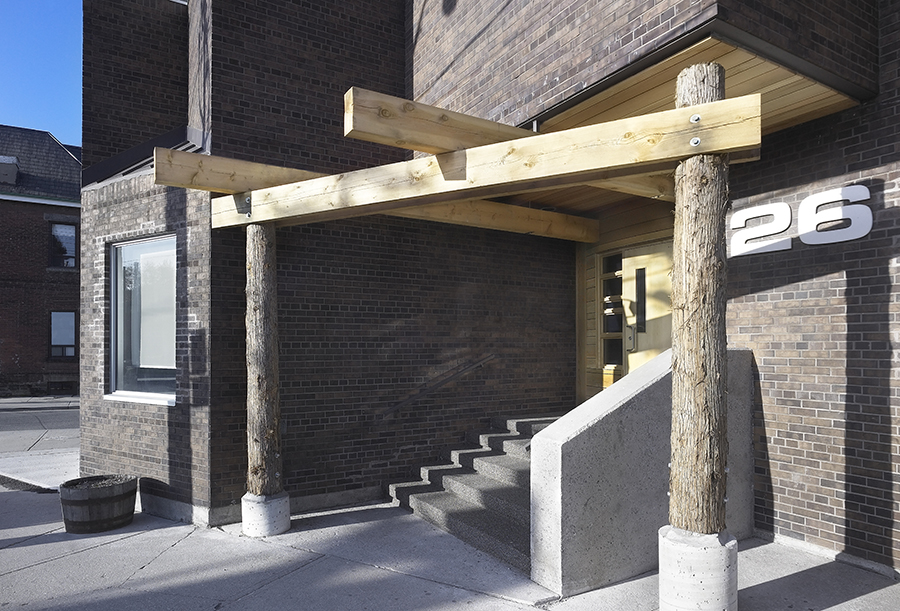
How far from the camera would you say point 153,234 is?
6.50 m

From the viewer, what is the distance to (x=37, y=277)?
19734 millimetres

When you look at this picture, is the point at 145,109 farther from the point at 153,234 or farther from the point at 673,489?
the point at 673,489

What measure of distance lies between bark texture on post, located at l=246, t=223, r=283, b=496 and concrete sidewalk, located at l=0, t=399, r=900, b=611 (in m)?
0.60

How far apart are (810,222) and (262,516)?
5313 mm

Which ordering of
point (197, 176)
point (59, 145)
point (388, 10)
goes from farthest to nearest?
point (59, 145), point (388, 10), point (197, 176)

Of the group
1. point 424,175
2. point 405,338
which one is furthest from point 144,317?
point 424,175

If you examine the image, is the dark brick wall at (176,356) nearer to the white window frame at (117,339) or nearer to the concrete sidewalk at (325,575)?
the white window frame at (117,339)

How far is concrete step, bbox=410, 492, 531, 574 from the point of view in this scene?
15.6ft

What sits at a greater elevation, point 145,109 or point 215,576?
point 145,109

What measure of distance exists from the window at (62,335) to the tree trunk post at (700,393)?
21.5 metres

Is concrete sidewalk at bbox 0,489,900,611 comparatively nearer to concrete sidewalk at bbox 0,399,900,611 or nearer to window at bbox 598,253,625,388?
concrete sidewalk at bbox 0,399,900,611

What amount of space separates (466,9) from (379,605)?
5.89 m

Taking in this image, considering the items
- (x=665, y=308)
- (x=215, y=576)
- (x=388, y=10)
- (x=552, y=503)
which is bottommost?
(x=215, y=576)

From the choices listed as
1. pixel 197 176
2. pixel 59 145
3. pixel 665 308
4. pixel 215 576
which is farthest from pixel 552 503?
pixel 59 145
